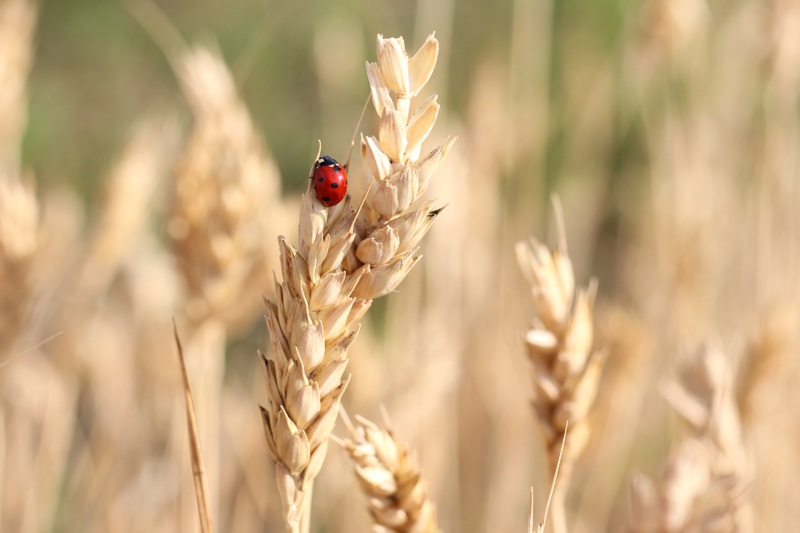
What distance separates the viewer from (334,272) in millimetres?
298

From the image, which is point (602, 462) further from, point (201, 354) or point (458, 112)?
point (458, 112)

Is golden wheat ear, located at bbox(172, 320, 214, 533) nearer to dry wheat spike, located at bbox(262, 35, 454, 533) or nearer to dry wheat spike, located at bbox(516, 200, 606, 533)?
dry wheat spike, located at bbox(262, 35, 454, 533)

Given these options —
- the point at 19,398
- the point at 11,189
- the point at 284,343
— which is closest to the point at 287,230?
the point at 11,189

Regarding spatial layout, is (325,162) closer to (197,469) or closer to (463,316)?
(197,469)

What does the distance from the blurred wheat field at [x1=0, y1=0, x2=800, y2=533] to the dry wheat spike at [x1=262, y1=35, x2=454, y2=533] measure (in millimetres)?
11

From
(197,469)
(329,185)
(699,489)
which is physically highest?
(329,185)

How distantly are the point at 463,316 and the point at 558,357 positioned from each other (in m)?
0.72

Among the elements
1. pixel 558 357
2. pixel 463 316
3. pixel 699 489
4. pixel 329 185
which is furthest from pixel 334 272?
pixel 463 316

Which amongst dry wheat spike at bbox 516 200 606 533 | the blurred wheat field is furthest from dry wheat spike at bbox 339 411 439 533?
dry wheat spike at bbox 516 200 606 533

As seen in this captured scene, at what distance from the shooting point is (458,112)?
6.91 feet

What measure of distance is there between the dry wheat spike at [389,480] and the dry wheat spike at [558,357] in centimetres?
11

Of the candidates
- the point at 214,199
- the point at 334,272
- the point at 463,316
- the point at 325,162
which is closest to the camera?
the point at 334,272

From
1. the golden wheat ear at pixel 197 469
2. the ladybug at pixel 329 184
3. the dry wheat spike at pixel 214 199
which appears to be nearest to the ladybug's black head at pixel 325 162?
the ladybug at pixel 329 184

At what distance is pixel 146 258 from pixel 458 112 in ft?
4.15
